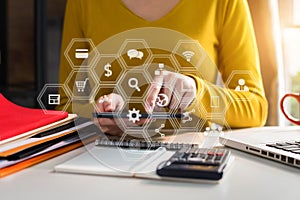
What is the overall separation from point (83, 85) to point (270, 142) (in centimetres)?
36

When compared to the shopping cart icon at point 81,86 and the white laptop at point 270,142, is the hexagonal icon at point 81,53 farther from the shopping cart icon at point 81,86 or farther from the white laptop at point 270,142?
the white laptop at point 270,142

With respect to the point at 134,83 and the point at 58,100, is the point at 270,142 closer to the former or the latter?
the point at 134,83

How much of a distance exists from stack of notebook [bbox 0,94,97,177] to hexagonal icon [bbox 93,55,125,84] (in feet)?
0.35

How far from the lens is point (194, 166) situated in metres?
0.51

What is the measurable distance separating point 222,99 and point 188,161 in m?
0.33

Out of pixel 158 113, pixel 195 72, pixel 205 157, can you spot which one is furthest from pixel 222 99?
pixel 205 157

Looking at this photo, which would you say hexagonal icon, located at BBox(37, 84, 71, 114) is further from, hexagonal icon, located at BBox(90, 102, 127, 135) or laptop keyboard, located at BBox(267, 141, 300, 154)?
laptop keyboard, located at BBox(267, 141, 300, 154)

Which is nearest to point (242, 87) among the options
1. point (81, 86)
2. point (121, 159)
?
point (81, 86)

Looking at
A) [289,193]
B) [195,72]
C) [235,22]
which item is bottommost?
[289,193]

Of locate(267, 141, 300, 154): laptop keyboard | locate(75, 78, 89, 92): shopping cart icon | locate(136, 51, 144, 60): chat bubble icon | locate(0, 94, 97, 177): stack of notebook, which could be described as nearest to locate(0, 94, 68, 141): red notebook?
locate(0, 94, 97, 177): stack of notebook

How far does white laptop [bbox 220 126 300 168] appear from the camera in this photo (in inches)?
23.5

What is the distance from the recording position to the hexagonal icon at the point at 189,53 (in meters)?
0.93

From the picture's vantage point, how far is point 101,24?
103cm

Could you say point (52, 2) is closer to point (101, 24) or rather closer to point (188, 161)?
point (101, 24)
